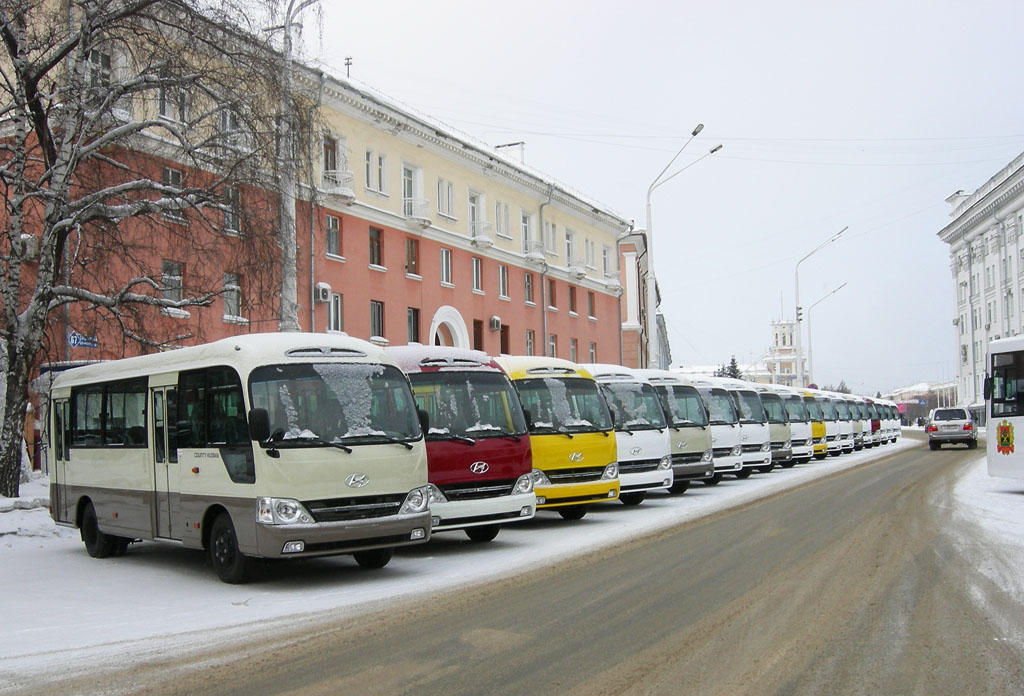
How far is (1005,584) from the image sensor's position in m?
9.20

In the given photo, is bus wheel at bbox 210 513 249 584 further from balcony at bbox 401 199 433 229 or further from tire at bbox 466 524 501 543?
balcony at bbox 401 199 433 229

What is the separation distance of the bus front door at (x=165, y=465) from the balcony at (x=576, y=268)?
41.6m

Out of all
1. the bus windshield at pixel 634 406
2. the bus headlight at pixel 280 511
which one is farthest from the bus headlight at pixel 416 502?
the bus windshield at pixel 634 406

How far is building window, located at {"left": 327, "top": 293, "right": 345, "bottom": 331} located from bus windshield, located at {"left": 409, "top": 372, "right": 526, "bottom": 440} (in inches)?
810

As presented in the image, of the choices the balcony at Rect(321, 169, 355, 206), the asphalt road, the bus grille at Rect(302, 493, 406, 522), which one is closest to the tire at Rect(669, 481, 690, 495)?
the asphalt road

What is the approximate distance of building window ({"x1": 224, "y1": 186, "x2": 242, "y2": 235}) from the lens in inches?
679

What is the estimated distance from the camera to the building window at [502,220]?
46.1 m

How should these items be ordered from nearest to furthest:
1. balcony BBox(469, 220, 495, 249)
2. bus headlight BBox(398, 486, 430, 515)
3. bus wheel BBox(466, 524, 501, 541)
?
bus headlight BBox(398, 486, 430, 515)
bus wheel BBox(466, 524, 501, 541)
balcony BBox(469, 220, 495, 249)

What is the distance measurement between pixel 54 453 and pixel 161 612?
6.54 m

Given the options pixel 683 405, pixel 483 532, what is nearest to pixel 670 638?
pixel 483 532

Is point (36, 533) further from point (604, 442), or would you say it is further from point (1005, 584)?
point (1005, 584)

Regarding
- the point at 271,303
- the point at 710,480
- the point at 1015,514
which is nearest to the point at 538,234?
the point at 710,480

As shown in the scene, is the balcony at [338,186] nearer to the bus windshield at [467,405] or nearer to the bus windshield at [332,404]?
the bus windshield at [467,405]

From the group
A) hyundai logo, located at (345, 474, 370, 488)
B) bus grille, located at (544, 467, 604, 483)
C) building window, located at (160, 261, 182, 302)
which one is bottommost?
bus grille, located at (544, 467, 604, 483)
